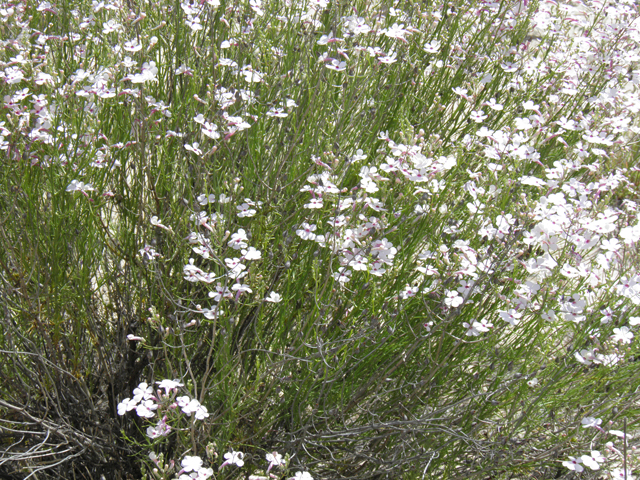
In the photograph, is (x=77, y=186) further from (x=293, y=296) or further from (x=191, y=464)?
(x=191, y=464)

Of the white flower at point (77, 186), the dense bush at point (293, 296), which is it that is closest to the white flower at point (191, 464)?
the dense bush at point (293, 296)

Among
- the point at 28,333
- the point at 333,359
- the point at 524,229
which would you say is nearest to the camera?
the point at 524,229

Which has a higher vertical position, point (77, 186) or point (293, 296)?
point (77, 186)

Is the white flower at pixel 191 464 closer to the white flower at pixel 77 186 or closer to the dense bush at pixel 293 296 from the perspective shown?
the dense bush at pixel 293 296

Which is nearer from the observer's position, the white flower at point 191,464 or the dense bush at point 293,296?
the white flower at point 191,464

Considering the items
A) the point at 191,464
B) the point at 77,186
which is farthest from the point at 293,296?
the point at 77,186

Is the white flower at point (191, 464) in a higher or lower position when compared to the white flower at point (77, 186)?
lower

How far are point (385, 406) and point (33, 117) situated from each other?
2.06 m

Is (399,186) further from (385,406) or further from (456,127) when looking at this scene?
(456,127)

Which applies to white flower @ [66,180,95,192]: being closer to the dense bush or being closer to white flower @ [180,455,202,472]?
the dense bush

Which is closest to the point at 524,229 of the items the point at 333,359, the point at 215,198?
the point at 333,359

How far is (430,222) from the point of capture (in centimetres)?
256

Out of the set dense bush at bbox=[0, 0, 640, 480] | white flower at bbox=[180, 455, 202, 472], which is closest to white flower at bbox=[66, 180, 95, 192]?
dense bush at bbox=[0, 0, 640, 480]

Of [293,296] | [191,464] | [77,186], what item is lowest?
[191,464]
